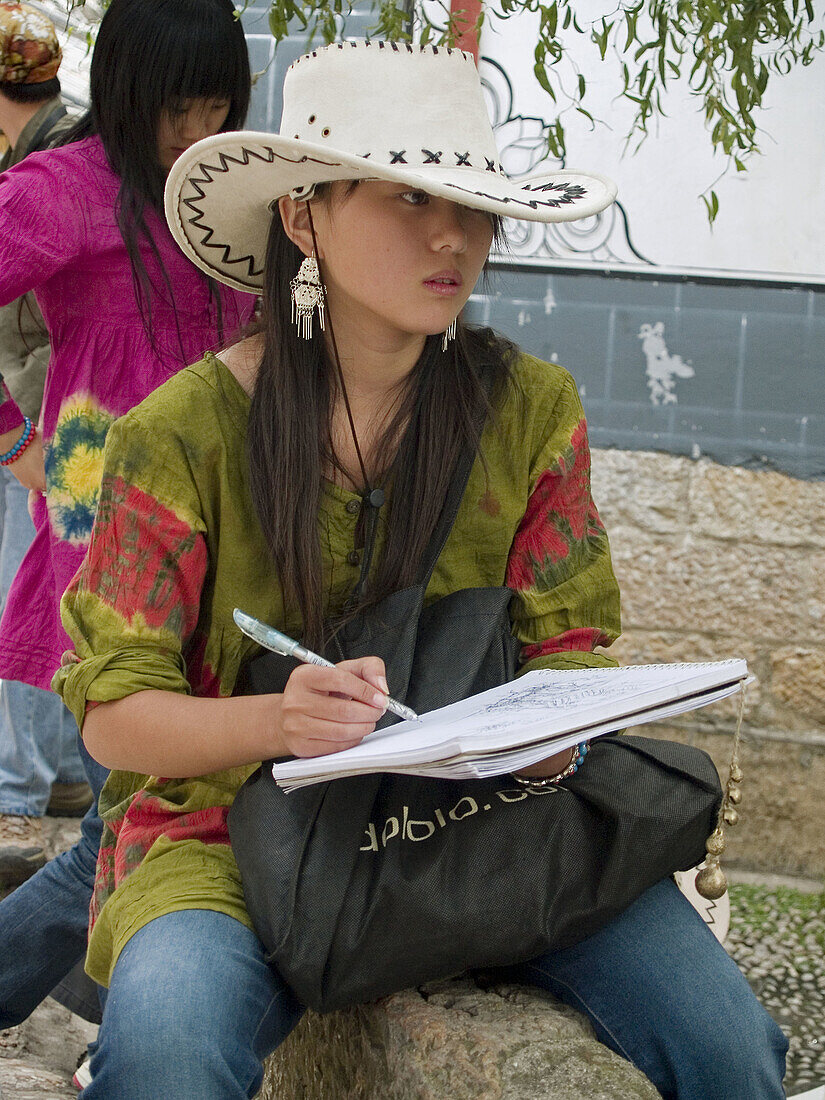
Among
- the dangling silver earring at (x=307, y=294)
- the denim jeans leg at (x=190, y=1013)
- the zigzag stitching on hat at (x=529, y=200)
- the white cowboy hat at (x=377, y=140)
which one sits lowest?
the denim jeans leg at (x=190, y=1013)

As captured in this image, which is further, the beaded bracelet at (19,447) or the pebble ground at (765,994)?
the beaded bracelet at (19,447)

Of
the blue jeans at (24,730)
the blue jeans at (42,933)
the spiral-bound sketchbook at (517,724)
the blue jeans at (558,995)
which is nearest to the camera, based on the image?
the spiral-bound sketchbook at (517,724)

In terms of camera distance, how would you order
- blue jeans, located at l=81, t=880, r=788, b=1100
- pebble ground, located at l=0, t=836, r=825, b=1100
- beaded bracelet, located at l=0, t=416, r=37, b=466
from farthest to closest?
beaded bracelet, located at l=0, t=416, r=37, b=466, pebble ground, located at l=0, t=836, r=825, b=1100, blue jeans, located at l=81, t=880, r=788, b=1100

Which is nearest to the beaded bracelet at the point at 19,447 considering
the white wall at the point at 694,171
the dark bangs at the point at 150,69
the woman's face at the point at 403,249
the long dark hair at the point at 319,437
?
the dark bangs at the point at 150,69

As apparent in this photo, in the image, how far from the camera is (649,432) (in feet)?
12.8

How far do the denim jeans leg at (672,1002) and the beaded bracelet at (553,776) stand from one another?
0.21 metres

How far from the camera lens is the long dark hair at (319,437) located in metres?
1.71

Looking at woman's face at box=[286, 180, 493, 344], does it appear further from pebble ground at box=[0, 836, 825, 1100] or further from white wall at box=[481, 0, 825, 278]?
white wall at box=[481, 0, 825, 278]

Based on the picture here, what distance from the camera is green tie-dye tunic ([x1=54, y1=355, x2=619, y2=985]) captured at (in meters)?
1.62

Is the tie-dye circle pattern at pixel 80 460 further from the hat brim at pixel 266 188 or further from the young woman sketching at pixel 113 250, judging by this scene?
the hat brim at pixel 266 188

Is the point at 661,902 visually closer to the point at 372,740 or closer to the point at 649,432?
the point at 372,740

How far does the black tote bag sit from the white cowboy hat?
22.2 inches

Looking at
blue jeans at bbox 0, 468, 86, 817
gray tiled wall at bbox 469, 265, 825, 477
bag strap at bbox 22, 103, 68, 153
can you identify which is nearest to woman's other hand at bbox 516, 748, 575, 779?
bag strap at bbox 22, 103, 68, 153

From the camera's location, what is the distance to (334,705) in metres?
1.42
